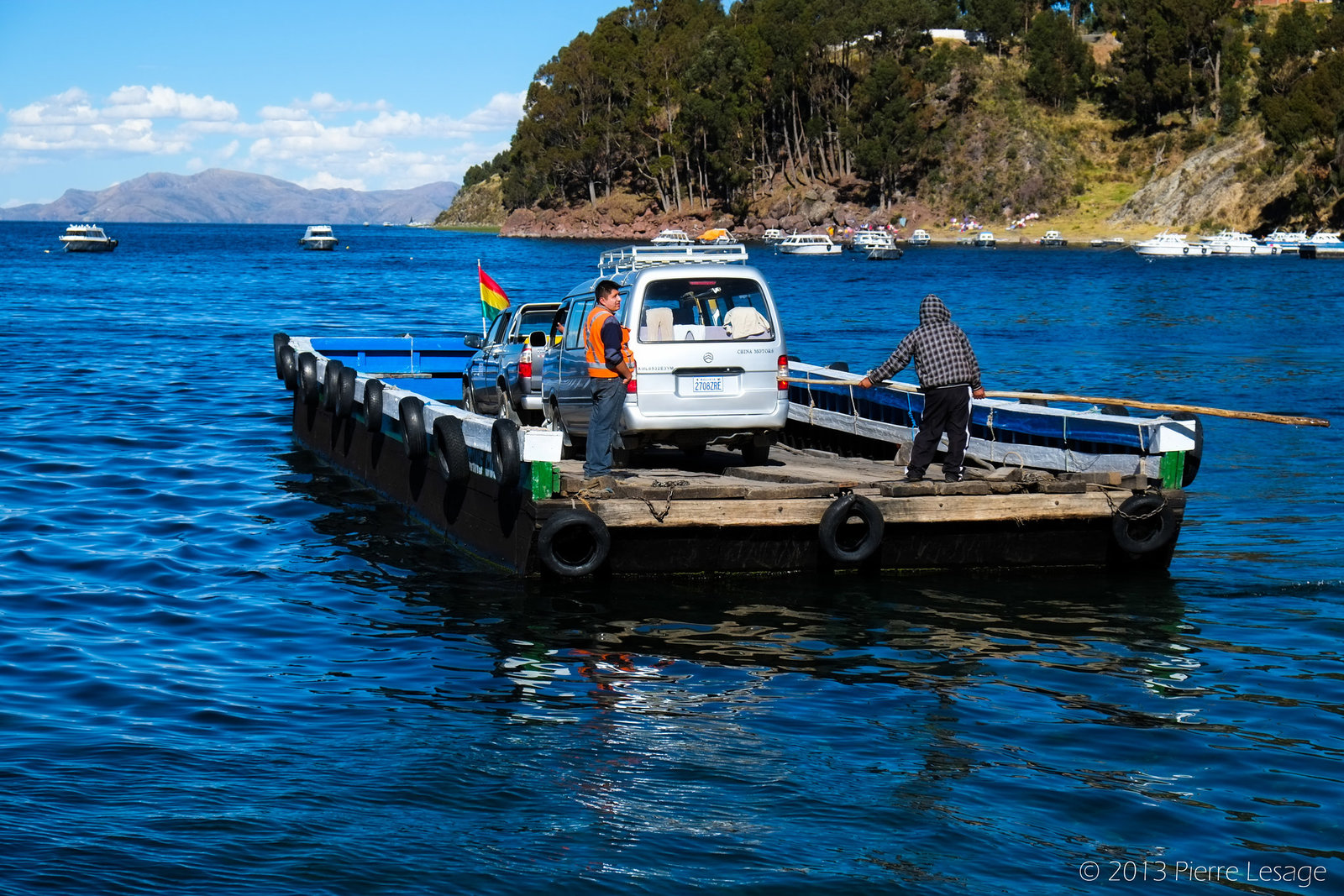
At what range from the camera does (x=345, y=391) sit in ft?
59.5

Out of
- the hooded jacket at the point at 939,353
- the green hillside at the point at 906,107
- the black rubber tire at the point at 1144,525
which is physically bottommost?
the black rubber tire at the point at 1144,525

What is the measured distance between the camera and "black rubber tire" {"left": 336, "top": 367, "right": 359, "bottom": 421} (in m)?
18.1

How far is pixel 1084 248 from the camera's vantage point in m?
114

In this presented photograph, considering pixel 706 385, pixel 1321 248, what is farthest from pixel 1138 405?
pixel 1321 248

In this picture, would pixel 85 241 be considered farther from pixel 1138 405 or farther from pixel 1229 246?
pixel 1138 405

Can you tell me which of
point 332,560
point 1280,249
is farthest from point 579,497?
point 1280,249

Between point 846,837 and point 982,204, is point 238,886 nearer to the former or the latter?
point 846,837

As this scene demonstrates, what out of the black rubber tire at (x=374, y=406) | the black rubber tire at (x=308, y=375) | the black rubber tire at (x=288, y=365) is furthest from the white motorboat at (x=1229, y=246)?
the black rubber tire at (x=374, y=406)

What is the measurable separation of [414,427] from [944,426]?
5.43m

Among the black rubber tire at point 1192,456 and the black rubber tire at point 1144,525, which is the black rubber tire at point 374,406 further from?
the black rubber tire at point 1192,456

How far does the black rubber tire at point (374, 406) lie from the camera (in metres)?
16.5

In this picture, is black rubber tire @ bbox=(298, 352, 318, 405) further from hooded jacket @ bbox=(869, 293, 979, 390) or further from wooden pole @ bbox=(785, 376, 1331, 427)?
hooded jacket @ bbox=(869, 293, 979, 390)

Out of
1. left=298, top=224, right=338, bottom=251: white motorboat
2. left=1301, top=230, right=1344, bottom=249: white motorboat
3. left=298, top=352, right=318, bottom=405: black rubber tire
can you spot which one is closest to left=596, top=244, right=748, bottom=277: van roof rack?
left=298, top=352, right=318, bottom=405: black rubber tire

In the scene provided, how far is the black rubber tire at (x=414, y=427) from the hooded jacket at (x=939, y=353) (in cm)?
494
